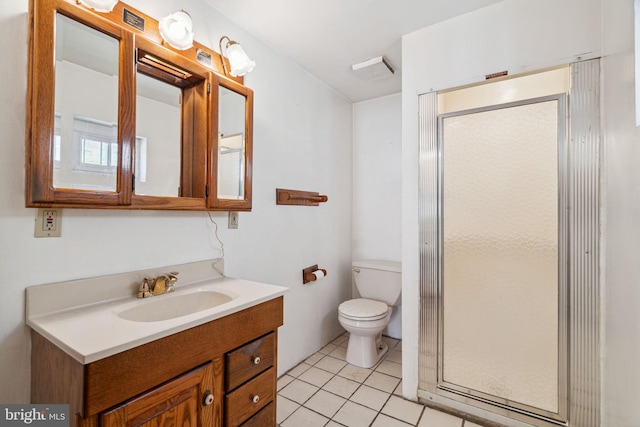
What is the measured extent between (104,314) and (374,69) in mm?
Answer: 2271

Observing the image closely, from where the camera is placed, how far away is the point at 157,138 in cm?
139

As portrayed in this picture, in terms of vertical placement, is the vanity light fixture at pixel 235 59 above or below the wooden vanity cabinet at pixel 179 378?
above

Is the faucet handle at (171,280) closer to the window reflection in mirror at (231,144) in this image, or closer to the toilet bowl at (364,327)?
the window reflection in mirror at (231,144)

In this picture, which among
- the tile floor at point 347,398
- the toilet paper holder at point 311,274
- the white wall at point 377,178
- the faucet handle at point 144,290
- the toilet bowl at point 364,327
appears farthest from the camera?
the white wall at point 377,178

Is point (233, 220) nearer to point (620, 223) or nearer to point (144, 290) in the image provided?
point (144, 290)

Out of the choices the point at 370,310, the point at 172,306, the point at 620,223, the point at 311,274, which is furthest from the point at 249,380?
the point at 620,223

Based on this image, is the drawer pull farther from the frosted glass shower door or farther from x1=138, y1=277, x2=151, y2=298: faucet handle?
the frosted glass shower door

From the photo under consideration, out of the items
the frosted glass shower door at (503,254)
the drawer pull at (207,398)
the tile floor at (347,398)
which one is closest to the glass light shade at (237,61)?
the frosted glass shower door at (503,254)

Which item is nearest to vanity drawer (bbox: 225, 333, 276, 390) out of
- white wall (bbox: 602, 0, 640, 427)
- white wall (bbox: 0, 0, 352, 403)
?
white wall (bbox: 0, 0, 352, 403)

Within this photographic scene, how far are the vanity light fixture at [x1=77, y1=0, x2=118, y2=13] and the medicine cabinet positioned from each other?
0.09ft

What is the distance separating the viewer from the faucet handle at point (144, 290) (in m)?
1.26

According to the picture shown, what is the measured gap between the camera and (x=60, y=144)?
1.04 metres

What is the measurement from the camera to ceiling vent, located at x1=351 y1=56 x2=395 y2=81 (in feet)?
7.15

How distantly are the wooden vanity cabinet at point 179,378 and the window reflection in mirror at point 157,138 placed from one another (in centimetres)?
69
